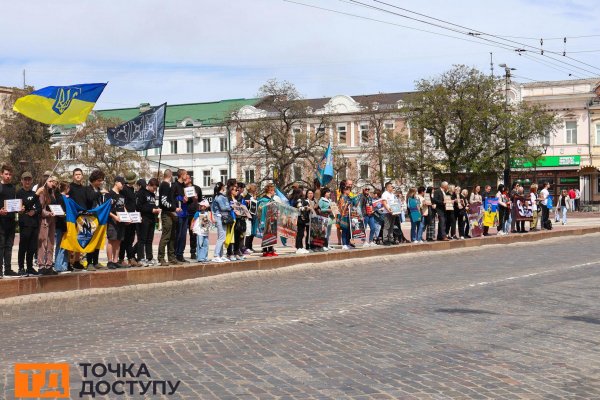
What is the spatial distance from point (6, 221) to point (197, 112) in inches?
3415

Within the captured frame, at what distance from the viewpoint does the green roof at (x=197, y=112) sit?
321 ft

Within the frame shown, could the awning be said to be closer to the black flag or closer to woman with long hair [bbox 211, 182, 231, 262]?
the black flag

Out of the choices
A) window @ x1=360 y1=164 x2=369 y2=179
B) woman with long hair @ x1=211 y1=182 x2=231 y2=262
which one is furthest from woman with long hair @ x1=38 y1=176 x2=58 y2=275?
window @ x1=360 y1=164 x2=369 y2=179

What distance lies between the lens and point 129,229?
56.0 feet

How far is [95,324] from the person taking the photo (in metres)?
10.9

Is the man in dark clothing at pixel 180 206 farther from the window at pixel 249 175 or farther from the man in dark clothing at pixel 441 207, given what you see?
the window at pixel 249 175

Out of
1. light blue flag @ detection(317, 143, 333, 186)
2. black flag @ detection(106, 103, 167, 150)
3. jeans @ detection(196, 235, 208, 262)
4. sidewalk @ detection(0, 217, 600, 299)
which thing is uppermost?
black flag @ detection(106, 103, 167, 150)

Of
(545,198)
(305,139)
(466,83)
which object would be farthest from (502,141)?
(545,198)

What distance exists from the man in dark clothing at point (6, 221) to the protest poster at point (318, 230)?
8943 millimetres

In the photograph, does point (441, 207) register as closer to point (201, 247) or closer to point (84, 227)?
point (201, 247)

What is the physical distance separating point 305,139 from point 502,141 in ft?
55.1

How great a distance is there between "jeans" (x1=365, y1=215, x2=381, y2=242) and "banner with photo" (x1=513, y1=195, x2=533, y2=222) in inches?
367

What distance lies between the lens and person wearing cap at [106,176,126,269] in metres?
16.5

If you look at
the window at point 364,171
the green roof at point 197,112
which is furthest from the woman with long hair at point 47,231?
the green roof at point 197,112
